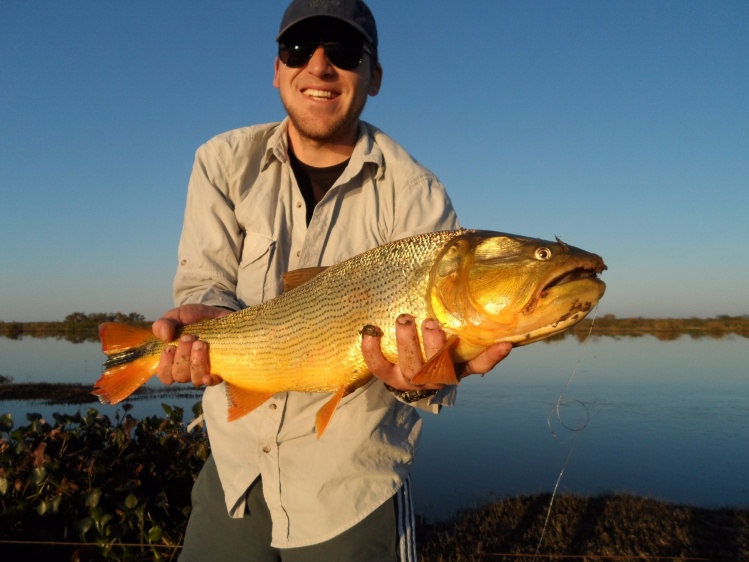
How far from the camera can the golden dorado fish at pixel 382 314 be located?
94.3 inches

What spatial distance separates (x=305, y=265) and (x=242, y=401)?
0.95m

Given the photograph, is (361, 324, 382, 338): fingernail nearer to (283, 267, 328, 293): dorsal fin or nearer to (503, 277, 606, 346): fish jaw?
(283, 267, 328, 293): dorsal fin

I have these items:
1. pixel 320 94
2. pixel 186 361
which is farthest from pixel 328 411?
pixel 320 94

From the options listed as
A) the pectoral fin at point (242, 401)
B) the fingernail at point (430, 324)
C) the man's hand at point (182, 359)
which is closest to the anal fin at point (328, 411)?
the pectoral fin at point (242, 401)

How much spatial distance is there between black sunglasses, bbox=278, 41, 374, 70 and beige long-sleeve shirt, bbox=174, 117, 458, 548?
0.48 m

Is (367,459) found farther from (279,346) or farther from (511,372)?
(511,372)

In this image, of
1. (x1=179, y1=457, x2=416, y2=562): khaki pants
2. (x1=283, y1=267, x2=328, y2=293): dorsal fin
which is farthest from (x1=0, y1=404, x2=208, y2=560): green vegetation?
(x1=283, y1=267, x2=328, y2=293): dorsal fin

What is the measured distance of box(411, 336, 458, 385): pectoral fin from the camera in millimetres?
2453

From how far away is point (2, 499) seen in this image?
13.8ft

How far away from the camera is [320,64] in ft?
12.0

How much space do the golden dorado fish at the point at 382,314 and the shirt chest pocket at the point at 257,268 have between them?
1.21 ft

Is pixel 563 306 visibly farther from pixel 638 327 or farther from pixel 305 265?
pixel 638 327

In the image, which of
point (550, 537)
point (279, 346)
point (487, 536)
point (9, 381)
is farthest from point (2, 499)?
point (9, 381)

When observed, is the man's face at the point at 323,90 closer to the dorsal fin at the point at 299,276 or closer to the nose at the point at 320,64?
the nose at the point at 320,64
